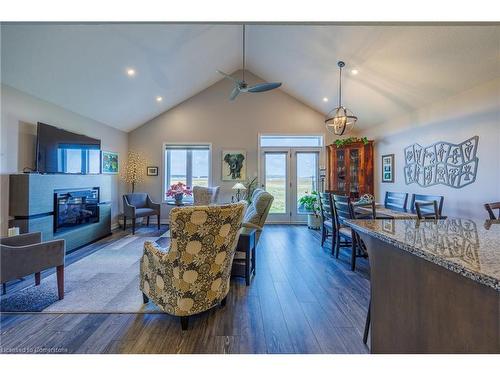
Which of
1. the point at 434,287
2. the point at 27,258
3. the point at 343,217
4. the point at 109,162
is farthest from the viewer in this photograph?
the point at 109,162

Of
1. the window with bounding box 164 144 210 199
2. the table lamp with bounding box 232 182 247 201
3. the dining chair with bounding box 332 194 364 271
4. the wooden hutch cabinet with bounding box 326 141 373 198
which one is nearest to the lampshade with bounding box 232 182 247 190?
the table lamp with bounding box 232 182 247 201

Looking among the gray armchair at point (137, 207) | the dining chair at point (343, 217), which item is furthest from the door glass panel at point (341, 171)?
the gray armchair at point (137, 207)

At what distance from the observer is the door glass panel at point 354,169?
18.6 feet

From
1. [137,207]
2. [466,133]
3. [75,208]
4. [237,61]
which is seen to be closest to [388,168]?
[466,133]

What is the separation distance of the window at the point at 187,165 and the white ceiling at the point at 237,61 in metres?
1.28

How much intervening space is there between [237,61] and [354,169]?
4.07 m

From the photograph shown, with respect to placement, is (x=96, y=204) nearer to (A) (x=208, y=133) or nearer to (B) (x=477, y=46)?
(A) (x=208, y=133)

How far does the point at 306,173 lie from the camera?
21.6ft

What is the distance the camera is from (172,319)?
2.06 meters

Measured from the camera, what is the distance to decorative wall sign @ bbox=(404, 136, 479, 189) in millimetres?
3283

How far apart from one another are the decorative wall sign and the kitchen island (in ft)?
8.46

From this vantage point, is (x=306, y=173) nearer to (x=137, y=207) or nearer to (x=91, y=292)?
(x=137, y=207)

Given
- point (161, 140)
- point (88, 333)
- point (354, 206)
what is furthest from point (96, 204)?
point (354, 206)
